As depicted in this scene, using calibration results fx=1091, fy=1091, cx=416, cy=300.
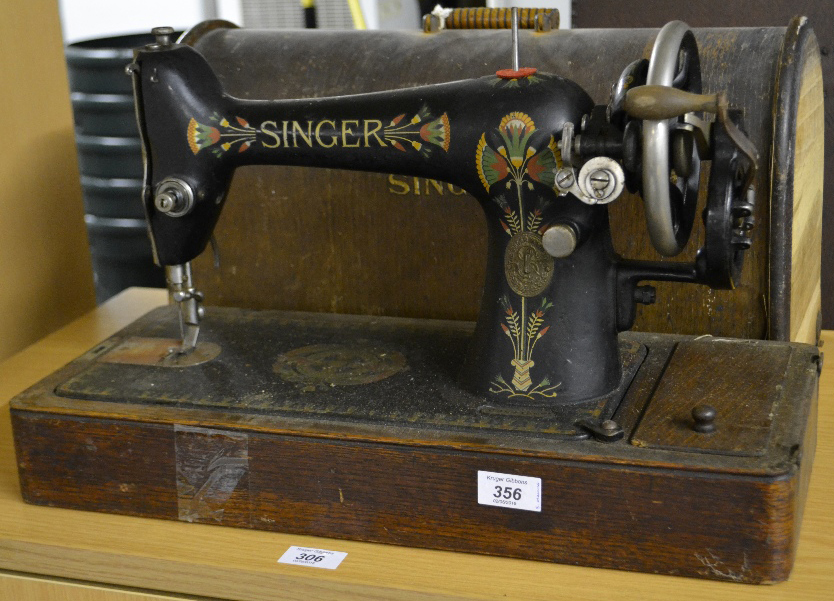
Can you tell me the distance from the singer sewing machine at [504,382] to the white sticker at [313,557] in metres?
0.03

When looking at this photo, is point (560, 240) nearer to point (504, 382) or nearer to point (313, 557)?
point (504, 382)

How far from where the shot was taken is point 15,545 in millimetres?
1165

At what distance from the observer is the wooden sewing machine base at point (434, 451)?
3.33 ft

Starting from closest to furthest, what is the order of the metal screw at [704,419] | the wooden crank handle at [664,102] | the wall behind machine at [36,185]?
the wooden crank handle at [664,102] → the metal screw at [704,419] → the wall behind machine at [36,185]

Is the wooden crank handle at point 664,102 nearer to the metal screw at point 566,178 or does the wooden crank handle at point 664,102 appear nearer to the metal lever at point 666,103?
the metal lever at point 666,103

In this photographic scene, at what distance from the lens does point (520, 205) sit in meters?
1.14

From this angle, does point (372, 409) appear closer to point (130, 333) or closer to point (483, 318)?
point (483, 318)

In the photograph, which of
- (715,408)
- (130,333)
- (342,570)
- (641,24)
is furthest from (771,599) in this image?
(641,24)

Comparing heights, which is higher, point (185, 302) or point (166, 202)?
point (166, 202)

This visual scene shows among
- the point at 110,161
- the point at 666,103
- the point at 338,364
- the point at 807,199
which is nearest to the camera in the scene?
the point at 666,103

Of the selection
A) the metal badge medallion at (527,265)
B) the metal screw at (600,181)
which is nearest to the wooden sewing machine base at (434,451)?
the metal badge medallion at (527,265)

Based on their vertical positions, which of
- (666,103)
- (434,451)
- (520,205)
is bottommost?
(434,451)

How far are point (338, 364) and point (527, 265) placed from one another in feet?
0.93

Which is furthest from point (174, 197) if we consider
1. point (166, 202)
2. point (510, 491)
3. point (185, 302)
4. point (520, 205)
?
point (510, 491)
